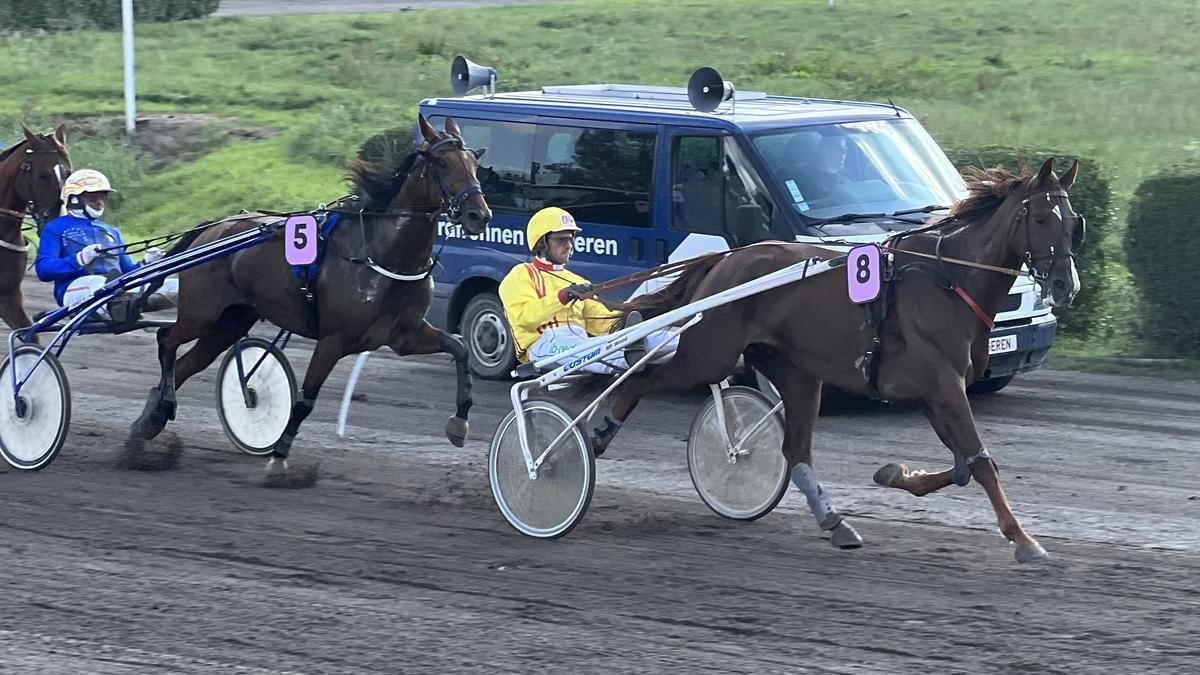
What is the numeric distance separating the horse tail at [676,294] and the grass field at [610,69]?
31.6ft

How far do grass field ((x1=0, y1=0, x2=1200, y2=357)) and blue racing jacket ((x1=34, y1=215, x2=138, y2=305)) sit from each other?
9.99 metres

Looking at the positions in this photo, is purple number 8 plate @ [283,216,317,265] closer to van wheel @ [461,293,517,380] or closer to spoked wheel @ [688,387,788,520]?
spoked wheel @ [688,387,788,520]

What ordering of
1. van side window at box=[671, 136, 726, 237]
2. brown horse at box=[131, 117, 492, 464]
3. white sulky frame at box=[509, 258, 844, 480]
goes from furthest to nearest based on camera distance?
van side window at box=[671, 136, 726, 237]
brown horse at box=[131, 117, 492, 464]
white sulky frame at box=[509, 258, 844, 480]

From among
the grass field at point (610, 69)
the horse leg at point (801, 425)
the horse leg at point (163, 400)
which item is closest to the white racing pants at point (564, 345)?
the horse leg at point (801, 425)

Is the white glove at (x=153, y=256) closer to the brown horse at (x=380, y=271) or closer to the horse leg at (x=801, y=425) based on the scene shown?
the brown horse at (x=380, y=271)

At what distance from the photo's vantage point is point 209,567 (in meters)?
7.05

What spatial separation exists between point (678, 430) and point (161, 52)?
71.1 feet

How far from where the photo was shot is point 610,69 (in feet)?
86.8

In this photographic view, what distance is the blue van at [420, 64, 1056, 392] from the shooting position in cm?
1046

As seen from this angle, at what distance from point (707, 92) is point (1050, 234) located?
174 inches

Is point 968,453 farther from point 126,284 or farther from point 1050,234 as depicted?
point 126,284

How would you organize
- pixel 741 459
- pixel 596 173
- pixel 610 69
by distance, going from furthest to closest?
pixel 610 69, pixel 596 173, pixel 741 459

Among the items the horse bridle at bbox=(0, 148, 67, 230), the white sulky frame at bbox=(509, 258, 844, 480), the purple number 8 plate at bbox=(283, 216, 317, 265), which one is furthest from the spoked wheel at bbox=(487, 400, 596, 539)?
the horse bridle at bbox=(0, 148, 67, 230)

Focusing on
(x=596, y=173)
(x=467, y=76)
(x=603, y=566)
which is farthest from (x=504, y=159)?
(x=603, y=566)
